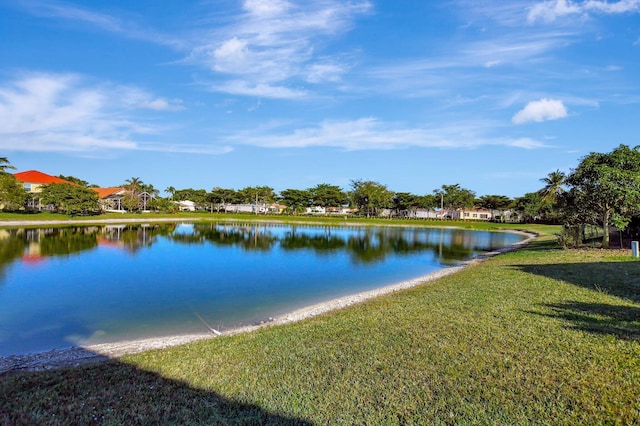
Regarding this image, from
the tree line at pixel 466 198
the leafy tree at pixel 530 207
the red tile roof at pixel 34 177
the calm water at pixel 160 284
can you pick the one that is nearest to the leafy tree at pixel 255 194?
the tree line at pixel 466 198

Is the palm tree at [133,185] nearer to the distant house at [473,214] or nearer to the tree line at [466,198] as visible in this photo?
the tree line at [466,198]

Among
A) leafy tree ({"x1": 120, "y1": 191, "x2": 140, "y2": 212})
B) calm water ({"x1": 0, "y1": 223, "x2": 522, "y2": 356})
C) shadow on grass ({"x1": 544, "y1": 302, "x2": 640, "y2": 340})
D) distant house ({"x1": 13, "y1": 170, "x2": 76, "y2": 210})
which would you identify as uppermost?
distant house ({"x1": 13, "y1": 170, "x2": 76, "y2": 210})

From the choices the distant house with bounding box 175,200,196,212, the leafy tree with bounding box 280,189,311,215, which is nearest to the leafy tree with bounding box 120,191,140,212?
the distant house with bounding box 175,200,196,212

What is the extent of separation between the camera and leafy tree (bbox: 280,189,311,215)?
101125 mm

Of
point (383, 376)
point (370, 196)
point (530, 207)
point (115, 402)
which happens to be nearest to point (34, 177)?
point (370, 196)

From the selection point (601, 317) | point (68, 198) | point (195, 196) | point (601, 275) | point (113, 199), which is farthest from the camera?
point (195, 196)

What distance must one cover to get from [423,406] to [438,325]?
3.40m

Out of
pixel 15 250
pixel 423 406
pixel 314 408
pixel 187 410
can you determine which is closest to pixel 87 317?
pixel 187 410

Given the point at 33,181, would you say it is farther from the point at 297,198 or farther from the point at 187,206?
the point at 297,198

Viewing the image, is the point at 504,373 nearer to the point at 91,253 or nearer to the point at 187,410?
the point at 187,410

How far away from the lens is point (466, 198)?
96125 mm

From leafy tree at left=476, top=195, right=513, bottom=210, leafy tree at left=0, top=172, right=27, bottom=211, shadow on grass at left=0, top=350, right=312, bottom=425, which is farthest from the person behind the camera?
leafy tree at left=476, top=195, right=513, bottom=210

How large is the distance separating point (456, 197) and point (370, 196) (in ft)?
73.8

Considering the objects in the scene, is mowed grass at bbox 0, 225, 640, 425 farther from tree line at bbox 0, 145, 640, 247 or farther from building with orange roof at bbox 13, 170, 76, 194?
building with orange roof at bbox 13, 170, 76, 194
